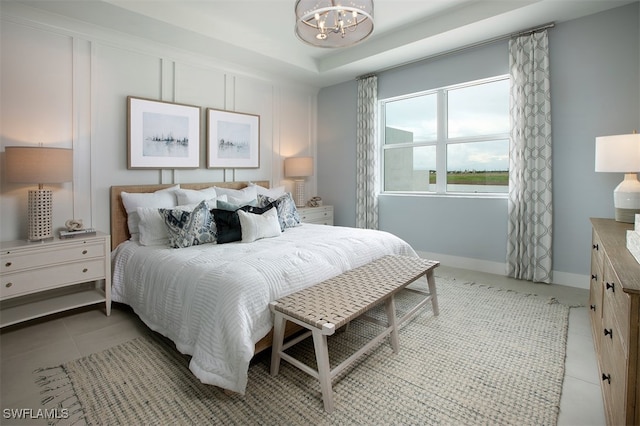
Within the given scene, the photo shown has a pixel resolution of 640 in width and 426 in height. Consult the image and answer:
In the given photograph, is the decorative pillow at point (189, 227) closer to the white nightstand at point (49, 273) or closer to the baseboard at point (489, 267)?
the white nightstand at point (49, 273)

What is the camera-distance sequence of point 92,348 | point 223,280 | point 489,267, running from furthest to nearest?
point 489,267 < point 92,348 < point 223,280

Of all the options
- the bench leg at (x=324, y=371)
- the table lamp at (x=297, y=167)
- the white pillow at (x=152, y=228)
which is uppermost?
the table lamp at (x=297, y=167)

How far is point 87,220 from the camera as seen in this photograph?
3.12 meters

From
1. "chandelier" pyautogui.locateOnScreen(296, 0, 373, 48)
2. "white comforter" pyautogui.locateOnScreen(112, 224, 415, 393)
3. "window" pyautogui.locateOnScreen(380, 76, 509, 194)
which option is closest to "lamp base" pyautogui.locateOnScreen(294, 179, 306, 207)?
"window" pyautogui.locateOnScreen(380, 76, 509, 194)

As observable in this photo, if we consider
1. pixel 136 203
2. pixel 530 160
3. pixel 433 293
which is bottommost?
pixel 433 293

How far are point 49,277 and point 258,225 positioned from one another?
1.62 meters

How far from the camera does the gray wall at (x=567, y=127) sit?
3049 millimetres

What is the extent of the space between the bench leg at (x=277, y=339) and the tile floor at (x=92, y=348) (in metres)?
1.13

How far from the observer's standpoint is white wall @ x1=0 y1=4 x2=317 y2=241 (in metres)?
2.73

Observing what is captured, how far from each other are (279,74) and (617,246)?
4.19 metres

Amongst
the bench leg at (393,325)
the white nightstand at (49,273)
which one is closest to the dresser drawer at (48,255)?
the white nightstand at (49,273)

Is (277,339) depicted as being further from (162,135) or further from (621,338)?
(162,135)

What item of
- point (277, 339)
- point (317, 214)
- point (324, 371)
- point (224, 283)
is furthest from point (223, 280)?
point (317, 214)

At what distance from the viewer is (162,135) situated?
357 cm
